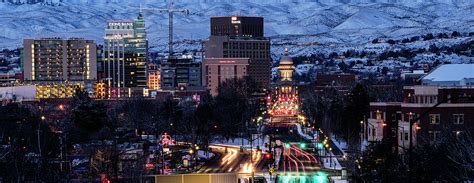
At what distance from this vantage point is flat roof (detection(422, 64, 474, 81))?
81137 millimetres

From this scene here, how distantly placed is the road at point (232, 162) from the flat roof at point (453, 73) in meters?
13.2

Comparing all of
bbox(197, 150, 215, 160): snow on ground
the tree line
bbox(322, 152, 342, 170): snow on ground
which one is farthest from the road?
bbox(322, 152, 342, 170): snow on ground

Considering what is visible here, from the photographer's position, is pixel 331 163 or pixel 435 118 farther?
pixel 331 163

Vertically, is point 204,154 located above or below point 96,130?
below

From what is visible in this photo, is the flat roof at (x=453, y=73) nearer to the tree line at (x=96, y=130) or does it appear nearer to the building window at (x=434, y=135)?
the building window at (x=434, y=135)

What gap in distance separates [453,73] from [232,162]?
16387 millimetres

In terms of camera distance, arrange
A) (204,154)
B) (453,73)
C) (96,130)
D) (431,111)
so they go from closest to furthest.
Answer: (431,111), (453,73), (204,154), (96,130)

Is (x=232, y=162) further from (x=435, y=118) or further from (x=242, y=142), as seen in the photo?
(x=242, y=142)

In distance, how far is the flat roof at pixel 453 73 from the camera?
81.1m

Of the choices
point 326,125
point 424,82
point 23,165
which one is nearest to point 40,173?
point 23,165

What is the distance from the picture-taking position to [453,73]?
82812 mm

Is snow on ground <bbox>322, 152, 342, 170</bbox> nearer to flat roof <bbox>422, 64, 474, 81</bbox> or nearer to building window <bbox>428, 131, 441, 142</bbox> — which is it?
building window <bbox>428, 131, 441, 142</bbox>

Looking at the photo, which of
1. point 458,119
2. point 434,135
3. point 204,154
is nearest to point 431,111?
point 434,135

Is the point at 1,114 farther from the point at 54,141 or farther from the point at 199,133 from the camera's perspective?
the point at 54,141
